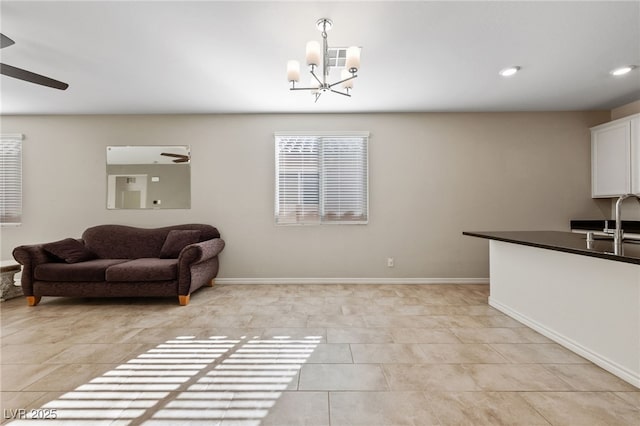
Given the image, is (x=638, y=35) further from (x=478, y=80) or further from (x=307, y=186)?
(x=307, y=186)

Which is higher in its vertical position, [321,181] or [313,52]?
[313,52]

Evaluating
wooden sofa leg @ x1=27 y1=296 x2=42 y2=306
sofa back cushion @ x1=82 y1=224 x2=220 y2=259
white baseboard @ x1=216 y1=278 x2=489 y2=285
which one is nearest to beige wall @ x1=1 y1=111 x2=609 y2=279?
white baseboard @ x1=216 y1=278 x2=489 y2=285

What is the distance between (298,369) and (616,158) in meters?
5.11

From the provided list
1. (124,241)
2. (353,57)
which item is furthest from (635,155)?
(124,241)

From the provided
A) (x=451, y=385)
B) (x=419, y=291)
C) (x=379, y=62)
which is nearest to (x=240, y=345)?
(x=451, y=385)

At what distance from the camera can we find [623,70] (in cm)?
323

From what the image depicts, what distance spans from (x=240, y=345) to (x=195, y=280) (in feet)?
5.14

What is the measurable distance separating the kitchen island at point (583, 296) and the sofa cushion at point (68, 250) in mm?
4986

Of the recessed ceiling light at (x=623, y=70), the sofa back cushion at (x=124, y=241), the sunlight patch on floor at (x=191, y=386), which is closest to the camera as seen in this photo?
the sunlight patch on floor at (x=191, y=386)

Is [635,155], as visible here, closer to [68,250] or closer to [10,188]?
[68,250]

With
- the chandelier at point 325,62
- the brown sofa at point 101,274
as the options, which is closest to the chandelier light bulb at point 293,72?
the chandelier at point 325,62

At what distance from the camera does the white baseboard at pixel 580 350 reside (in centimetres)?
191

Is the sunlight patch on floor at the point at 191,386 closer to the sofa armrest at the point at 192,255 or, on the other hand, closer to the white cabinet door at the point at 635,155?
the sofa armrest at the point at 192,255

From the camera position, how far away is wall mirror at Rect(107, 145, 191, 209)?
4613 mm
